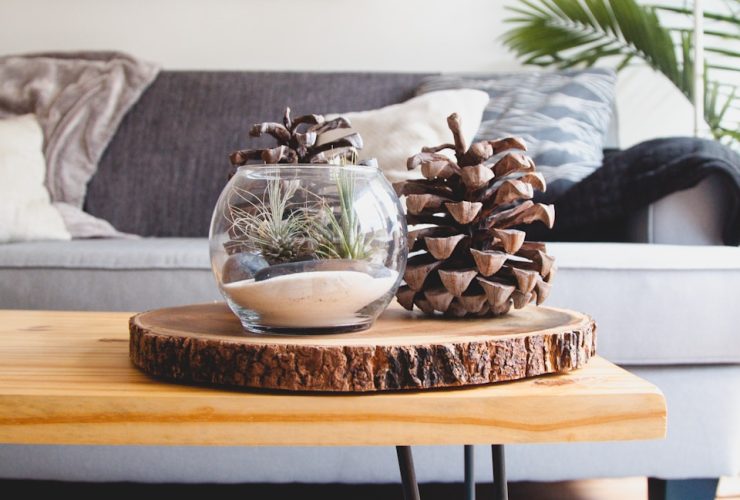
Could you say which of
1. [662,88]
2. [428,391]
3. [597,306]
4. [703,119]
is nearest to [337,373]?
[428,391]

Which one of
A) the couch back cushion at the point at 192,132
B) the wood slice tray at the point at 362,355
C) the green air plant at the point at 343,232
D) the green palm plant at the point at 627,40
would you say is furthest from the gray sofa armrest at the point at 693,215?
the green air plant at the point at 343,232

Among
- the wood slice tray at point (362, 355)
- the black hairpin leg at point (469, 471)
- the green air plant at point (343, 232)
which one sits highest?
the green air plant at point (343, 232)

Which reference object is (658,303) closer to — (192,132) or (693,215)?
(693,215)

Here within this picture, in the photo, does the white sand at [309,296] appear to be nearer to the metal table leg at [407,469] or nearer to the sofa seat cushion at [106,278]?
the metal table leg at [407,469]

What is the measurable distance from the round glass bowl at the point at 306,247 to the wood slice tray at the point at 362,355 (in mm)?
22

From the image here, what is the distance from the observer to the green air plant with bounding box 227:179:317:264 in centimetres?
56

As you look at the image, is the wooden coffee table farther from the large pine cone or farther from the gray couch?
the gray couch

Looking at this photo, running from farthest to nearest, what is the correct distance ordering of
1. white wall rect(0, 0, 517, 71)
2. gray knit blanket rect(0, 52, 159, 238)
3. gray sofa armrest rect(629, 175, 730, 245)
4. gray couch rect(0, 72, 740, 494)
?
white wall rect(0, 0, 517, 71), gray knit blanket rect(0, 52, 159, 238), gray sofa armrest rect(629, 175, 730, 245), gray couch rect(0, 72, 740, 494)

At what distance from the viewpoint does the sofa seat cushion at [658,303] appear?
1.15 m

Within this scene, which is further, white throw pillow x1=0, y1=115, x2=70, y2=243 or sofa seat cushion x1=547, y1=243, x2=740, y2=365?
white throw pillow x1=0, y1=115, x2=70, y2=243

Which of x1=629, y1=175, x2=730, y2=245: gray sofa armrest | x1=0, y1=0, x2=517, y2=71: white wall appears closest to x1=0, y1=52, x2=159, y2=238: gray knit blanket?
x1=0, y1=0, x2=517, y2=71: white wall

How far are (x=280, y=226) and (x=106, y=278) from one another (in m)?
0.77

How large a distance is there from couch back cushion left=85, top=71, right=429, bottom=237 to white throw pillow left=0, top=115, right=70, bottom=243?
0.15m

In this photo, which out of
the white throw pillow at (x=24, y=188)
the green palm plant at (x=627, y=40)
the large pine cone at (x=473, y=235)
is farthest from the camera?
the green palm plant at (x=627, y=40)
